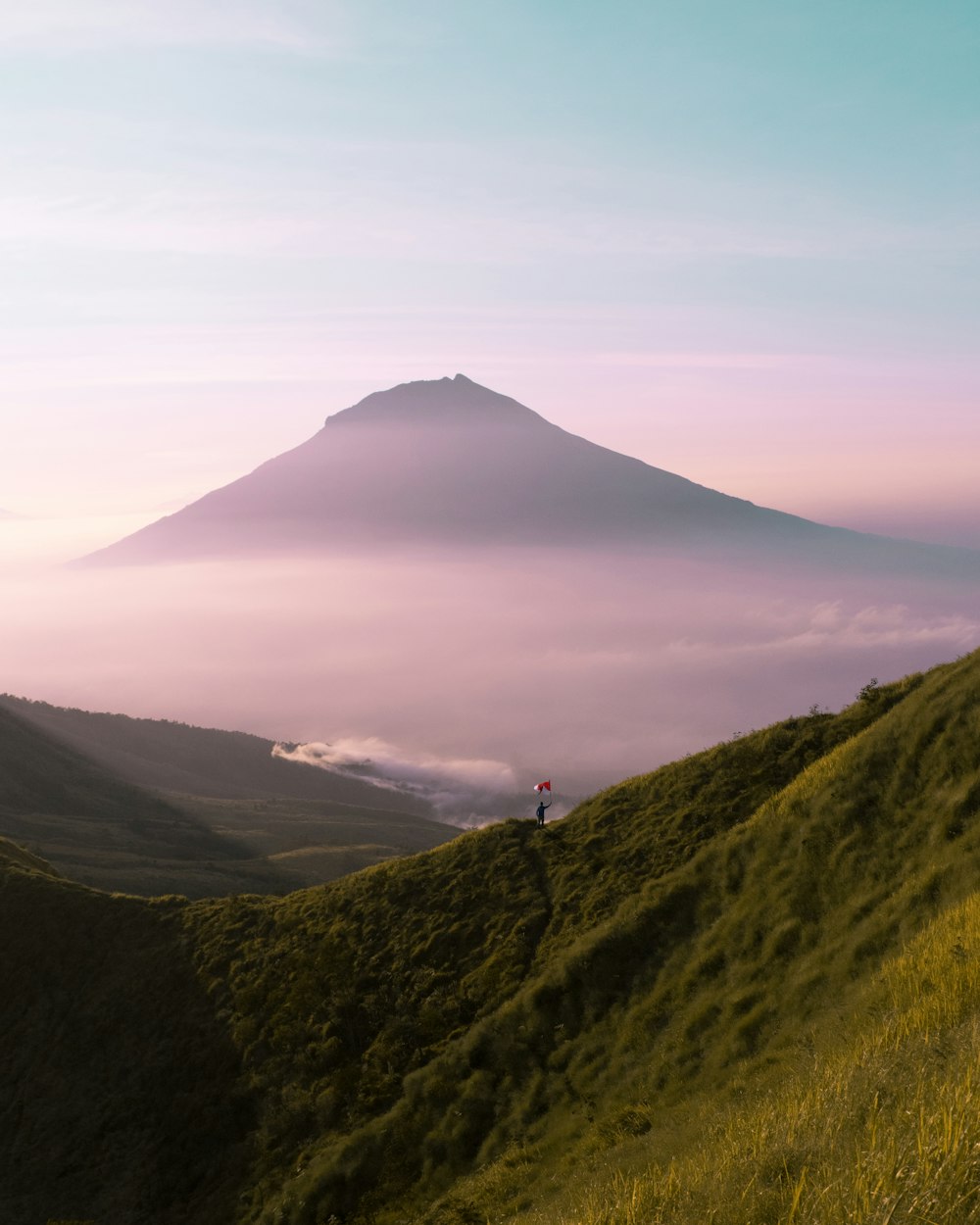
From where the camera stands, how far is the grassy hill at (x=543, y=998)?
785 inches

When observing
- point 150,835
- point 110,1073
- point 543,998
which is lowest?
point 150,835

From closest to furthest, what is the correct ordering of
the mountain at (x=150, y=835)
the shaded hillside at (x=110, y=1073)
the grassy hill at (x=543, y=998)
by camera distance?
1. the grassy hill at (x=543, y=998)
2. the shaded hillside at (x=110, y=1073)
3. the mountain at (x=150, y=835)

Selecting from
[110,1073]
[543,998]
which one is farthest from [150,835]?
[543,998]

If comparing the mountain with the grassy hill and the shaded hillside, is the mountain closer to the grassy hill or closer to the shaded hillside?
the shaded hillside

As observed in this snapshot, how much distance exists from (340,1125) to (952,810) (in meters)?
23.5

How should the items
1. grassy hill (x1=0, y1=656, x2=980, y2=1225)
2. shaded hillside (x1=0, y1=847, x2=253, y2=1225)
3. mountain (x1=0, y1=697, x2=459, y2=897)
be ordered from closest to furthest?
grassy hill (x1=0, y1=656, x2=980, y2=1225)
shaded hillside (x1=0, y1=847, x2=253, y2=1225)
mountain (x1=0, y1=697, x2=459, y2=897)

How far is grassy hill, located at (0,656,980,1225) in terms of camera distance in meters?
19.9

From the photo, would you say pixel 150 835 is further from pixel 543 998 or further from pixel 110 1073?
pixel 543 998

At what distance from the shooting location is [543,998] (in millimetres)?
30984

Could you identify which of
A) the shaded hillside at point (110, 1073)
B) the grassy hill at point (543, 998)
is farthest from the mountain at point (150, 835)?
the grassy hill at point (543, 998)

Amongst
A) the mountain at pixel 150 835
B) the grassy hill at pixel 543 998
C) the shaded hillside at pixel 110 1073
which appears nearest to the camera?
the grassy hill at pixel 543 998

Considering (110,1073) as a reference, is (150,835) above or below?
below

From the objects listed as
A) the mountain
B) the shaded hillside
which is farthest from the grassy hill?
the mountain

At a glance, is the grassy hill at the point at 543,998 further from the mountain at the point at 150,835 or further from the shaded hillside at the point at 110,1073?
the mountain at the point at 150,835
